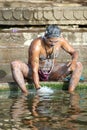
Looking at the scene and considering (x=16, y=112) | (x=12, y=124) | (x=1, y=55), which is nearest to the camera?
(x=12, y=124)

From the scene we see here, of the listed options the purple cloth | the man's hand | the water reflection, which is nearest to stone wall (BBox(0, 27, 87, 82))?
the purple cloth

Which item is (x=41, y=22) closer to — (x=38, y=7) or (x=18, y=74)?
(x=38, y=7)

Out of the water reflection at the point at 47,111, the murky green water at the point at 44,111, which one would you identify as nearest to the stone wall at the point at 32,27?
the murky green water at the point at 44,111

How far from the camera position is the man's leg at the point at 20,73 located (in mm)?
8227

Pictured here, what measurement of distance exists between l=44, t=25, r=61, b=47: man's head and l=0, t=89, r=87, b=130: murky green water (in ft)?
2.64

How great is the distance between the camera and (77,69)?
853 centimetres

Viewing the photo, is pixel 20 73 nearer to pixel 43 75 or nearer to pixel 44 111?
pixel 43 75

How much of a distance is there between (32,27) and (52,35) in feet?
8.10

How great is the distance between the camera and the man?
8.34 m

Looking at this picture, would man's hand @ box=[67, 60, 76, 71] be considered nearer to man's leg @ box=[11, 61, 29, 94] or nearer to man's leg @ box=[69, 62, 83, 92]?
man's leg @ box=[69, 62, 83, 92]

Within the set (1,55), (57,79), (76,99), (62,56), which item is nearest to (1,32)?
(1,55)

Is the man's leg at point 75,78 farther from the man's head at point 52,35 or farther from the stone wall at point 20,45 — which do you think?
the stone wall at point 20,45

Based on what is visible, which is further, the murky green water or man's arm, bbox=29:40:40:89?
man's arm, bbox=29:40:40:89

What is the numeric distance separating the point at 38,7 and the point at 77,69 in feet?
8.01
